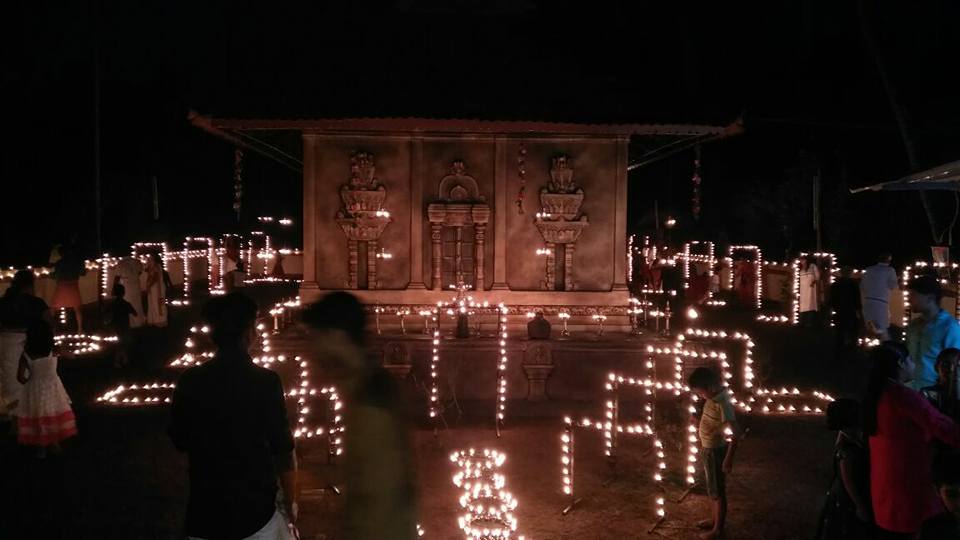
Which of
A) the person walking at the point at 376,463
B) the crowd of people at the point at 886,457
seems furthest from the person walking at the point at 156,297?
the crowd of people at the point at 886,457

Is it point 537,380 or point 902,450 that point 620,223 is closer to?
point 537,380

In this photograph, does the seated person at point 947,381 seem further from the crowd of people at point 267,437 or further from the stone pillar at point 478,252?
the stone pillar at point 478,252

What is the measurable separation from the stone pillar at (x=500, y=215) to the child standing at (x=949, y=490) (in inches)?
333

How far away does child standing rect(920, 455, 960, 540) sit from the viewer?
6598 mm

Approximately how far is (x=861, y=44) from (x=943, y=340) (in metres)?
30.2

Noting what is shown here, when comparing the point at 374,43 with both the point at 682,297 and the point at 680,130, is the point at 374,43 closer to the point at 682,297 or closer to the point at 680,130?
the point at 680,130

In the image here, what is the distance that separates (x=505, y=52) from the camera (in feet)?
47.7

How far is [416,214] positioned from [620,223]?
3.59 metres

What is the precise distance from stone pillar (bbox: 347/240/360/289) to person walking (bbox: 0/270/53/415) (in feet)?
16.7

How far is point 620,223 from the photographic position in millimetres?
14445

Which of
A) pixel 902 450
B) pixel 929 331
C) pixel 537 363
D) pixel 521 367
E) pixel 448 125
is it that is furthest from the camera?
pixel 448 125

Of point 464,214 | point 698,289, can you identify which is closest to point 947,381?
point 464,214

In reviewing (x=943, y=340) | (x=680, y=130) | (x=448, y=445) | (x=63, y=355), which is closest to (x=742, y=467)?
(x=943, y=340)

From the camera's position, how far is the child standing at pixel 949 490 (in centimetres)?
660
